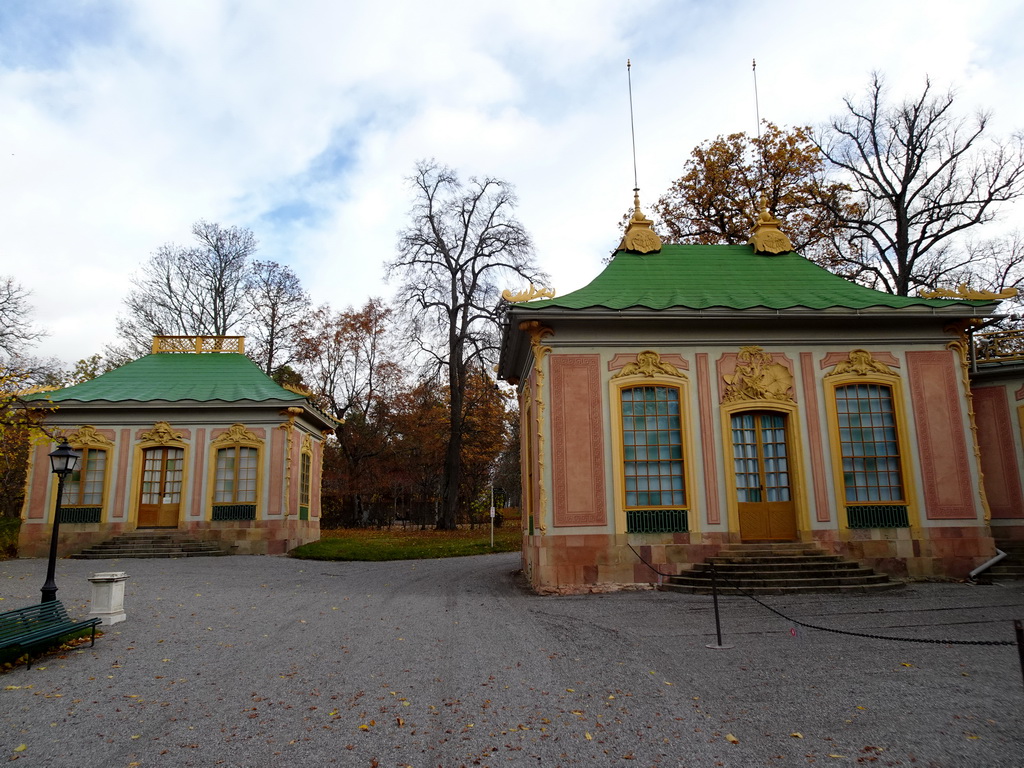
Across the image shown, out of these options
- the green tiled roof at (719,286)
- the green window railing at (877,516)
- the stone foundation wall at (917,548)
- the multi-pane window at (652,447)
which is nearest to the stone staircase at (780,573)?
the stone foundation wall at (917,548)

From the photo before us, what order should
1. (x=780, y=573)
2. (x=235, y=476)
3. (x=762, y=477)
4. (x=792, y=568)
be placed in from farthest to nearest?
(x=235, y=476) < (x=762, y=477) < (x=792, y=568) < (x=780, y=573)

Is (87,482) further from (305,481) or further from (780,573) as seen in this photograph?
(780,573)

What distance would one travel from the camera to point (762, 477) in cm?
1258

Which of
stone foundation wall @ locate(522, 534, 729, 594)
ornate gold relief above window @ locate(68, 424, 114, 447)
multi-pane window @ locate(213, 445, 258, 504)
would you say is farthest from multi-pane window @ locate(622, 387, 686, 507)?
ornate gold relief above window @ locate(68, 424, 114, 447)

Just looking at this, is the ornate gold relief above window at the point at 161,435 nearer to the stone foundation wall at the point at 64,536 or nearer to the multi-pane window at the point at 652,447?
the stone foundation wall at the point at 64,536

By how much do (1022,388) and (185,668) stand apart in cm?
1491

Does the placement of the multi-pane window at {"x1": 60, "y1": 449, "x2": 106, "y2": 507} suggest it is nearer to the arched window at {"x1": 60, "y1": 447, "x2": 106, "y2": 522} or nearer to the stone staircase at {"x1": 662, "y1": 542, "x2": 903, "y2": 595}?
the arched window at {"x1": 60, "y1": 447, "x2": 106, "y2": 522}

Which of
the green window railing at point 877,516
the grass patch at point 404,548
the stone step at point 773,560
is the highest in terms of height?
the green window railing at point 877,516

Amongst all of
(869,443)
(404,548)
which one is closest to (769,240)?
(869,443)

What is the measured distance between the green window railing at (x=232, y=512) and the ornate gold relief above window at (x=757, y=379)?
13891 mm

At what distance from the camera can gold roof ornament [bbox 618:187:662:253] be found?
15102mm

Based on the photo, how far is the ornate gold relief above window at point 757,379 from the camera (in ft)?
41.5

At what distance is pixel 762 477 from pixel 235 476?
14.6 meters

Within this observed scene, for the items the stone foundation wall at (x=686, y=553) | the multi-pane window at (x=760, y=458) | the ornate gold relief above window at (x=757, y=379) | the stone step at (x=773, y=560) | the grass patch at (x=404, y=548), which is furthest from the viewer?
the grass patch at (x=404, y=548)
